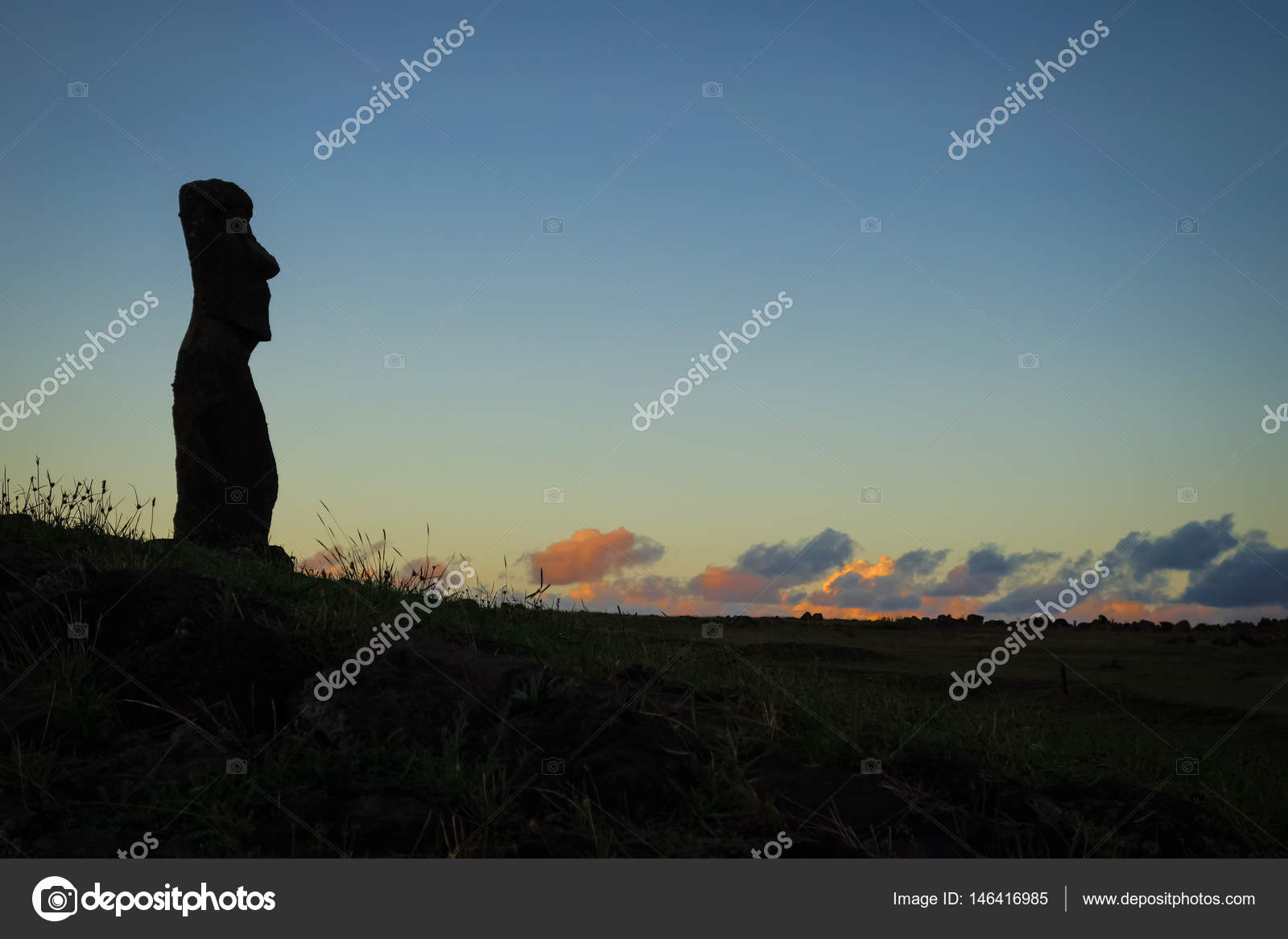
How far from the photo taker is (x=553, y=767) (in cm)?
553

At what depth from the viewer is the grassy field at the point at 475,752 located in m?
5.12

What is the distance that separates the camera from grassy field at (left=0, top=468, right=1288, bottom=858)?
512 centimetres

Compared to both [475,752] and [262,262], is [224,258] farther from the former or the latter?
[475,752]

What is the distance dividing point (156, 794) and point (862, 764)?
12.2 ft

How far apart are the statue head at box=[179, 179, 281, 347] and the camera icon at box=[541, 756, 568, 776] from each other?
32.7 feet

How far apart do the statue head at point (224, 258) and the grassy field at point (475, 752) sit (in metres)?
5.46

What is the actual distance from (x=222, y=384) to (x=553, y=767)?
9.55 metres

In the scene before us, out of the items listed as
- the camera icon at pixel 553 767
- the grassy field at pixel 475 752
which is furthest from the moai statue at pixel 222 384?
the camera icon at pixel 553 767

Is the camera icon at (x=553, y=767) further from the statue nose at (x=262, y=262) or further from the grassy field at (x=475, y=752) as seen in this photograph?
the statue nose at (x=262, y=262)
